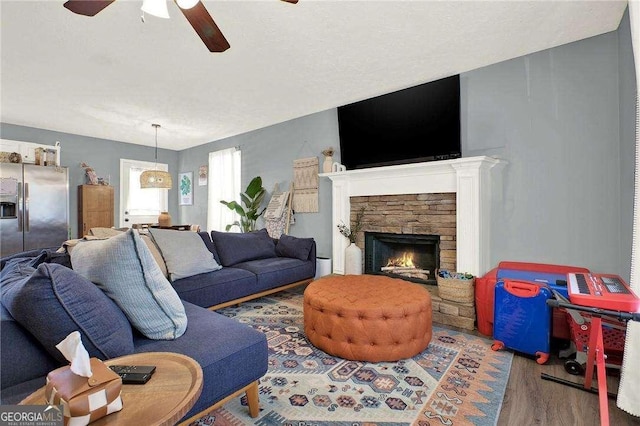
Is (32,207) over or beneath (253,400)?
over

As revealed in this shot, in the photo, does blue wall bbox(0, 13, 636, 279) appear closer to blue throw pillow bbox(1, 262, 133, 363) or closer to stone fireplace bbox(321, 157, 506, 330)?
stone fireplace bbox(321, 157, 506, 330)

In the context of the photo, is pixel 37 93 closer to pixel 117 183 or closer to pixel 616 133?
pixel 117 183

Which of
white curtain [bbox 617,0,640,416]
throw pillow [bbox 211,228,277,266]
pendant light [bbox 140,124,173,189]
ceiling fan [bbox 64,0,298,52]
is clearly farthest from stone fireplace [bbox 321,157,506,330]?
pendant light [bbox 140,124,173,189]

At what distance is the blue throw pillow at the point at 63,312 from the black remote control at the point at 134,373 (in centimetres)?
25

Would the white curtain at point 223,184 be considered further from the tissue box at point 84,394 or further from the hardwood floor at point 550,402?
the tissue box at point 84,394

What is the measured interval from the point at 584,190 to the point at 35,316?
11.8ft

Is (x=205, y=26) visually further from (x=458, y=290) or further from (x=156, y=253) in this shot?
(x=458, y=290)

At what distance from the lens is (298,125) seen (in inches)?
188

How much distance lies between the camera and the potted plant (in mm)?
5074

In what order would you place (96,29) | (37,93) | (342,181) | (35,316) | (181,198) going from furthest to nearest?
(181,198)
(342,181)
(37,93)
(96,29)
(35,316)

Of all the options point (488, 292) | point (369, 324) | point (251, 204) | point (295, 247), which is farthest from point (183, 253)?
point (488, 292)

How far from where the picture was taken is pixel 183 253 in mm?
2789

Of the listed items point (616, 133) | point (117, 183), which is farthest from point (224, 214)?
point (616, 133)

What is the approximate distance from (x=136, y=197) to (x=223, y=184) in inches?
79.2
